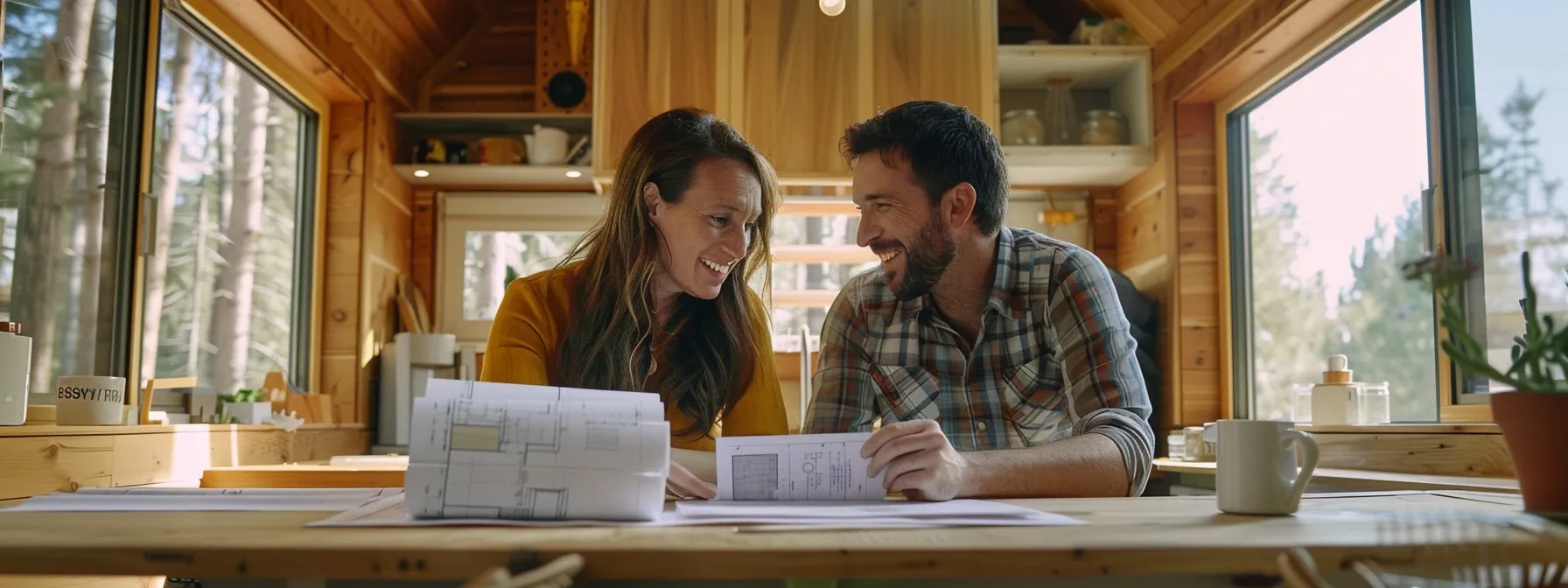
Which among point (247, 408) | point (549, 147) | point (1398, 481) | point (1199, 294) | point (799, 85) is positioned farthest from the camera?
point (549, 147)

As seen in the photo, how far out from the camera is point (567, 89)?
14.2ft

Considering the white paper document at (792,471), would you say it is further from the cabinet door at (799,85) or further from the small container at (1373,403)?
the cabinet door at (799,85)

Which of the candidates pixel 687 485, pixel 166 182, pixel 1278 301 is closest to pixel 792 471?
pixel 687 485

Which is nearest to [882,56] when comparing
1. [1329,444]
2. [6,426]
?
[1329,444]

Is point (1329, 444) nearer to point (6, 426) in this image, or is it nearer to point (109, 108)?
point (6, 426)

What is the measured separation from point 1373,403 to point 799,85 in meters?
1.91

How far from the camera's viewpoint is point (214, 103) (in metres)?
3.25

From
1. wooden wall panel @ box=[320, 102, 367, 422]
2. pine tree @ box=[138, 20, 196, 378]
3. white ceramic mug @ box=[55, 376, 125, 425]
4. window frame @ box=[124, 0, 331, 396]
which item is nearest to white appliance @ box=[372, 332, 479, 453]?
wooden wall panel @ box=[320, 102, 367, 422]

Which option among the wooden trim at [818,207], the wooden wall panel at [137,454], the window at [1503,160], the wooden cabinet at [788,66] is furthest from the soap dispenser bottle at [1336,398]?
the wooden wall panel at [137,454]

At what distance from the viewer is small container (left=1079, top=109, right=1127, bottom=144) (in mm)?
3939

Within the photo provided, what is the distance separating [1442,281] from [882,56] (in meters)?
3.06

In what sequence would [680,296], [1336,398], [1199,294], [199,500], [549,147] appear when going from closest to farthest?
[199,500] → [680,296] → [1336,398] → [1199,294] → [549,147]

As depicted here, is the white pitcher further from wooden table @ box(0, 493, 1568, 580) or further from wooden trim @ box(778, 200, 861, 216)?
wooden table @ box(0, 493, 1568, 580)

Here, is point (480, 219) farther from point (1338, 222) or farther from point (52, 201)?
point (1338, 222)
